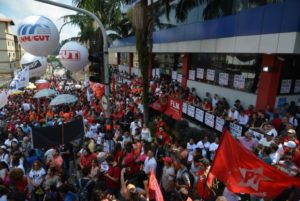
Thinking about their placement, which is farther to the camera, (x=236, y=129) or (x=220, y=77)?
(x=220, y=77)

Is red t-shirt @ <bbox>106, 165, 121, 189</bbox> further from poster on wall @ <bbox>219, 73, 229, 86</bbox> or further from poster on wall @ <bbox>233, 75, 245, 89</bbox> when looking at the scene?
poster on wall @ <bbox>219, 73, 229, 86</bbox>

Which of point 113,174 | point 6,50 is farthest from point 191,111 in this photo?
point 6,50

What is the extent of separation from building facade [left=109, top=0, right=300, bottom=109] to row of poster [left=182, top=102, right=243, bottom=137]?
6.23 ft

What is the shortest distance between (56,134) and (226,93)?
8.71 meters

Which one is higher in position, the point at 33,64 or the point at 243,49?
the point at 243,49

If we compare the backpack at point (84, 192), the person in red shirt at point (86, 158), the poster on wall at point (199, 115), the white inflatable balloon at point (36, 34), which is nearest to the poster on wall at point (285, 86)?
the poster on wall at point (199, 115)

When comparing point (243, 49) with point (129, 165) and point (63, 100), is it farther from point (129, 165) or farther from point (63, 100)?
point (63, 100)

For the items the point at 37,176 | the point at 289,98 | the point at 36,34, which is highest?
the point at 36,34

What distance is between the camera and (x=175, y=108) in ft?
32.1

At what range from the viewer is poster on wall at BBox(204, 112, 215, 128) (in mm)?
10956

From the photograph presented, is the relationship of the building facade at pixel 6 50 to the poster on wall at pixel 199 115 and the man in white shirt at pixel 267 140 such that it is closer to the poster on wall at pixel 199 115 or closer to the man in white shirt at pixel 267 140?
the poster on wall at pixel 199 115

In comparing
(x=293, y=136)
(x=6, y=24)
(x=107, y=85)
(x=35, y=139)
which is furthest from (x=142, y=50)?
(x=6, y=24)

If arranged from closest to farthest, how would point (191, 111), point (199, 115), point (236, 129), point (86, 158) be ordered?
point (86, 158), point (236, 129), point (199, 115), point (191, 111)

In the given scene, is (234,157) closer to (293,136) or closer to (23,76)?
(293,136)
